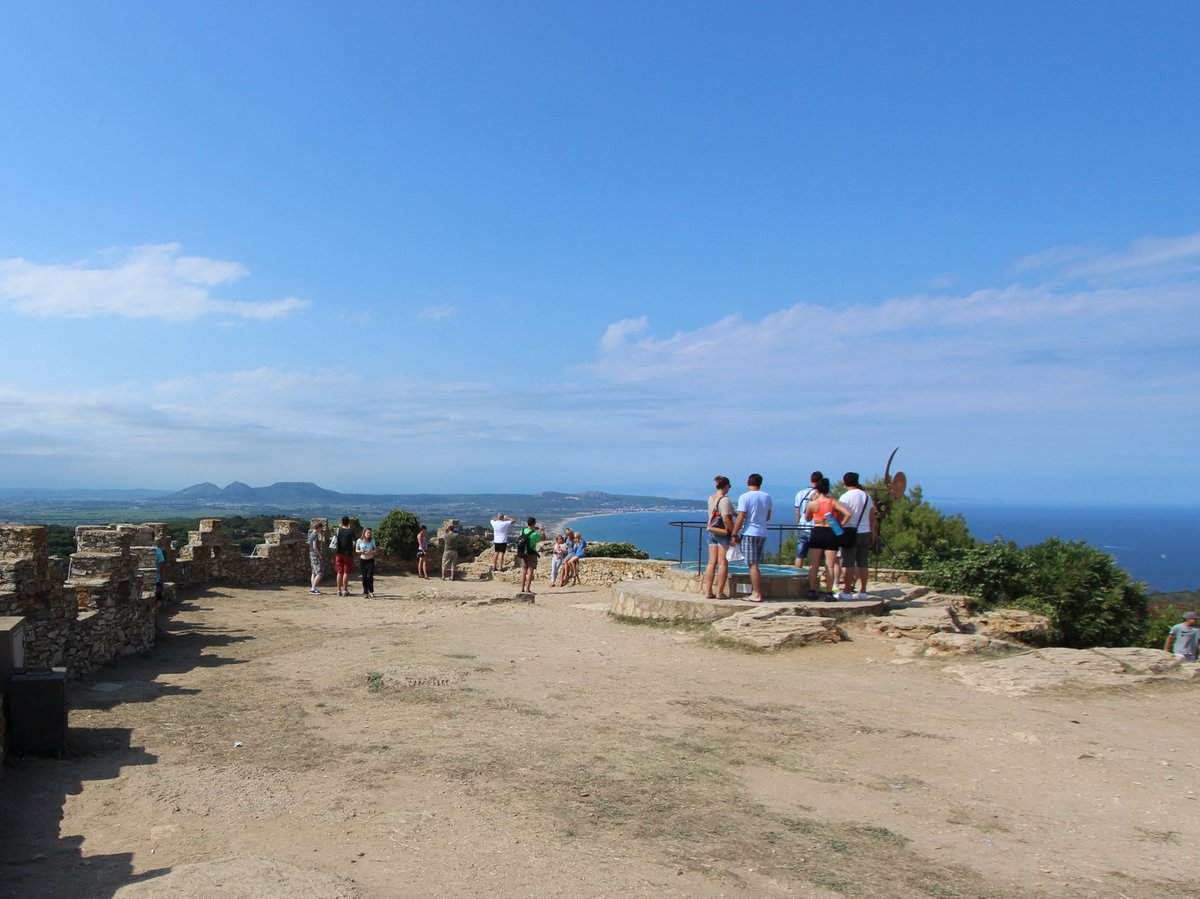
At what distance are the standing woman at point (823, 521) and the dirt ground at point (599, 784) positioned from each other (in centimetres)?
203

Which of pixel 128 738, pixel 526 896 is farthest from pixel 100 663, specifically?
pixel 526 896

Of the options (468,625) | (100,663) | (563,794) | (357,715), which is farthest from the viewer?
(468,625)

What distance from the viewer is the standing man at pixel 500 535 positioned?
67.3 feet

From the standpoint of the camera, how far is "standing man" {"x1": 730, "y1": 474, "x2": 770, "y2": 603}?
11547mm

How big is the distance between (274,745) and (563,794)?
258 cm

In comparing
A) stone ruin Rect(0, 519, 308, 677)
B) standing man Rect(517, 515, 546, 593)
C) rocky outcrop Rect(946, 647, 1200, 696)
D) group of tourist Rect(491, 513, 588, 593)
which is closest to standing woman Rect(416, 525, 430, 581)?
group of tourist Rect(491, 513, 588, 593)

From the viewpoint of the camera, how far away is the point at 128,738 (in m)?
6.75

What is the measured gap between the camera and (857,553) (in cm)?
1258

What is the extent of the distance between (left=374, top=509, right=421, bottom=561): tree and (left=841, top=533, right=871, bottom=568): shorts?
13.4m

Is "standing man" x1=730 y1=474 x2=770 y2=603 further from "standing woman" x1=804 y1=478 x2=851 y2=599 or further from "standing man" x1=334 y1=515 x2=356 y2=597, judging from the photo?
"standing man" x1=334 y1=515 x2=356 y2=597

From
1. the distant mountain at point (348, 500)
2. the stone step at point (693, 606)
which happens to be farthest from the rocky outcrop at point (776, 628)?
the distant mountain at point (348, 500)

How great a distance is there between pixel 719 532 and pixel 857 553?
2440 millimetres

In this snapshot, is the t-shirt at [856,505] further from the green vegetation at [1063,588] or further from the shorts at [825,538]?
the green vegetation at [1063,588]

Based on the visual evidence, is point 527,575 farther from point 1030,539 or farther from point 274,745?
point 1030,539
